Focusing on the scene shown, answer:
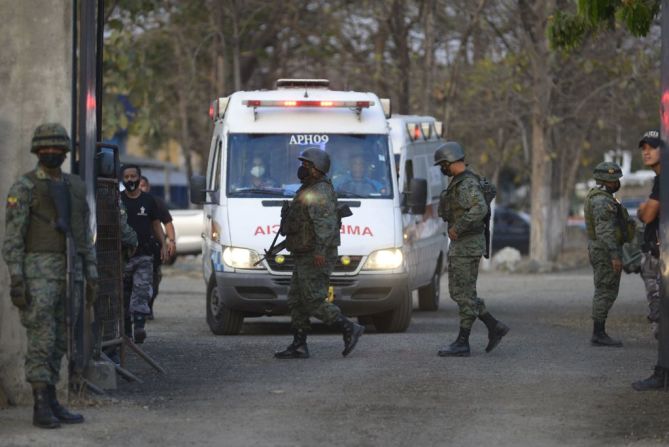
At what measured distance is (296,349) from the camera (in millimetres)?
13352

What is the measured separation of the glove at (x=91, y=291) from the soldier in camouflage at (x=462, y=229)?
3.95 m

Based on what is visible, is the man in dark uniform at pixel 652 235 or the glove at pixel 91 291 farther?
the man in dark uniform at pixel 652 235

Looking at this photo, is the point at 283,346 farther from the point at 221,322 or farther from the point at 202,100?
the point at 202,100

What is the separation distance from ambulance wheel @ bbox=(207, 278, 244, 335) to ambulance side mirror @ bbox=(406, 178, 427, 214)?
6.96ft

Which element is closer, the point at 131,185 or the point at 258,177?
the point at 131,185

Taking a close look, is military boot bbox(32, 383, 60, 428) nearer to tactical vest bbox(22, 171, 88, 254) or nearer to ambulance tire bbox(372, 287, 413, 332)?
tactical vest bbox(22, 171, 88, 254)

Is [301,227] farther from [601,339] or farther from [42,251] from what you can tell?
[42,251]

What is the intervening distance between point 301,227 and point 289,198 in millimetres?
2872

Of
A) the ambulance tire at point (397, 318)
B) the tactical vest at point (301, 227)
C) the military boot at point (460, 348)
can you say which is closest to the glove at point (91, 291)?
the tactical vest at point (301, 227)

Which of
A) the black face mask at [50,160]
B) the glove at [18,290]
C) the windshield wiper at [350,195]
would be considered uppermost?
the black face mask at [50,160]

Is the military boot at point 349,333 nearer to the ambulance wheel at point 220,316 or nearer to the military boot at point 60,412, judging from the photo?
the ambulance wheel at point 220,316

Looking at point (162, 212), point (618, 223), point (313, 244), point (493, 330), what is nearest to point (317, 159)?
point (313, 244)

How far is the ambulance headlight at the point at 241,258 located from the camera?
15523 mm

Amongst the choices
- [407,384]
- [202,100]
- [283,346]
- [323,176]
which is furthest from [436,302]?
[202,100]
